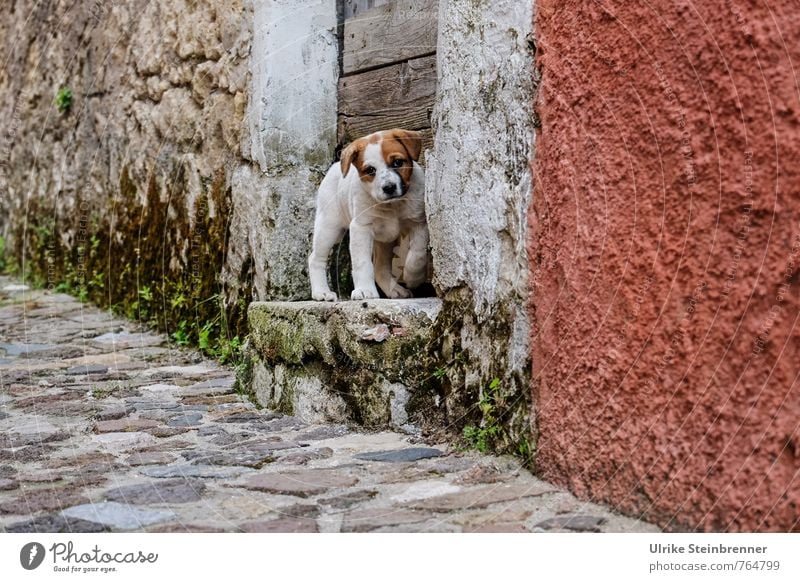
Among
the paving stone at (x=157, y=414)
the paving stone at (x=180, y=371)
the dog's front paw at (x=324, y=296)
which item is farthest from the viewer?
the paving stone at (x=180, y=371)

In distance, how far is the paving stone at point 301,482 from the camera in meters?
2.26

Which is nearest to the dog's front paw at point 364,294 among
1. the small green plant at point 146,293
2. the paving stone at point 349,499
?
the paving stone at point 349,499

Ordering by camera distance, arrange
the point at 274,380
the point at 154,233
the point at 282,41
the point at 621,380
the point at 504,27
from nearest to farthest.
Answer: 1. the point at 621,380
2. the point at 504,27
3. the point at 274,380
4. the point at 282,41
5. the point at 154,233

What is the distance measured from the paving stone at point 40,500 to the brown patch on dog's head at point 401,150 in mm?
1622

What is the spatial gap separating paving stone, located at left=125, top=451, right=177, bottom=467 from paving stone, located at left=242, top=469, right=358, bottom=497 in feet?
1.23

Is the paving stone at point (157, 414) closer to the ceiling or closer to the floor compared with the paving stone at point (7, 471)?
closer to the ceiling

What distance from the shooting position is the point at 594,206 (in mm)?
2121

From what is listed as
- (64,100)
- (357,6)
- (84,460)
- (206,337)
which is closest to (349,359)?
(84,460)

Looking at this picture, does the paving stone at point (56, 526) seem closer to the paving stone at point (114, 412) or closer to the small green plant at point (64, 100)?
the paving stone at point (114, 412)

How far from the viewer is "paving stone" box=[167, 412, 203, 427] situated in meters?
3.20

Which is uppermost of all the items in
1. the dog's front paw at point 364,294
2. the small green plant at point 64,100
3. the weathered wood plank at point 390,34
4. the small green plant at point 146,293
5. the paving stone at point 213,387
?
the small green plant at point 64,100
